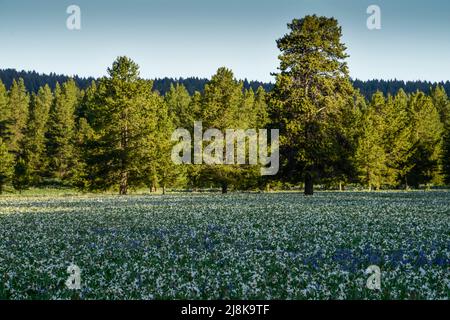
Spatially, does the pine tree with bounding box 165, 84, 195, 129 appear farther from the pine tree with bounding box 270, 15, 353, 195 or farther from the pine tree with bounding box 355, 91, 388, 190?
the pine tree with bounding box 270, 15, 353, 195

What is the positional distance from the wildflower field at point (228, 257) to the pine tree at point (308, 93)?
2724 cm

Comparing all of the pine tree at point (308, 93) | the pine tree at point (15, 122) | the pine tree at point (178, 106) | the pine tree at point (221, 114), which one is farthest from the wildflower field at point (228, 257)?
the pine tree at point (15, 122)

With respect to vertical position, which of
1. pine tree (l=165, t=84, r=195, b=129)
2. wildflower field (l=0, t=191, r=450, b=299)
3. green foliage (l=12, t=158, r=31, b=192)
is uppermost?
pine tree (l=165, t=84, r=195, b=129)

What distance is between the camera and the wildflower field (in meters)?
10.5

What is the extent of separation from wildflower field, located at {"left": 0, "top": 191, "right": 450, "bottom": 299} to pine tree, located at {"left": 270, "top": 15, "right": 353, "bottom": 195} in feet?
89.4

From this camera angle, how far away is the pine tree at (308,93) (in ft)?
171

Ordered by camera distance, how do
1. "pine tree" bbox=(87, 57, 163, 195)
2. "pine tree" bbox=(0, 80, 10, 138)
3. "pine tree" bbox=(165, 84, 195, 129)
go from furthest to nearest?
"pine tree" bbox=(0, 80, 10, 138) < "pine tree" bbox=(165, 84, 195, 129) < "pine tree" bbox=(87, 57, 163, 195)

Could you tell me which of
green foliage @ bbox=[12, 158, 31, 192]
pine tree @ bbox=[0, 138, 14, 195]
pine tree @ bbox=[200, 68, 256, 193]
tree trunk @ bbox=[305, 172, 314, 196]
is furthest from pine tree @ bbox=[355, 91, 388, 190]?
pine tree @ bbox=[0, 138, 14, 195]

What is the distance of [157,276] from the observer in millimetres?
12039

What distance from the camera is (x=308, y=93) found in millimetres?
53969

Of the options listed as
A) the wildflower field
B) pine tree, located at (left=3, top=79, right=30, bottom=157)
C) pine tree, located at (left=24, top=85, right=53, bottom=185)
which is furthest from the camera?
pine tree, located at (left=3, top=79, right=30, bottom=157)

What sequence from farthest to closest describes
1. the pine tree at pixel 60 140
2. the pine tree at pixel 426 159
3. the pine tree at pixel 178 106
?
the pine tree at pixel 178 106 < the pine tree at pixel 60 140 < the pine tree at pixel 426 159

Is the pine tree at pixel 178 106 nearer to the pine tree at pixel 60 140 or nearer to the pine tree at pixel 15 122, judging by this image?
the pine tree at pixel 60 140
